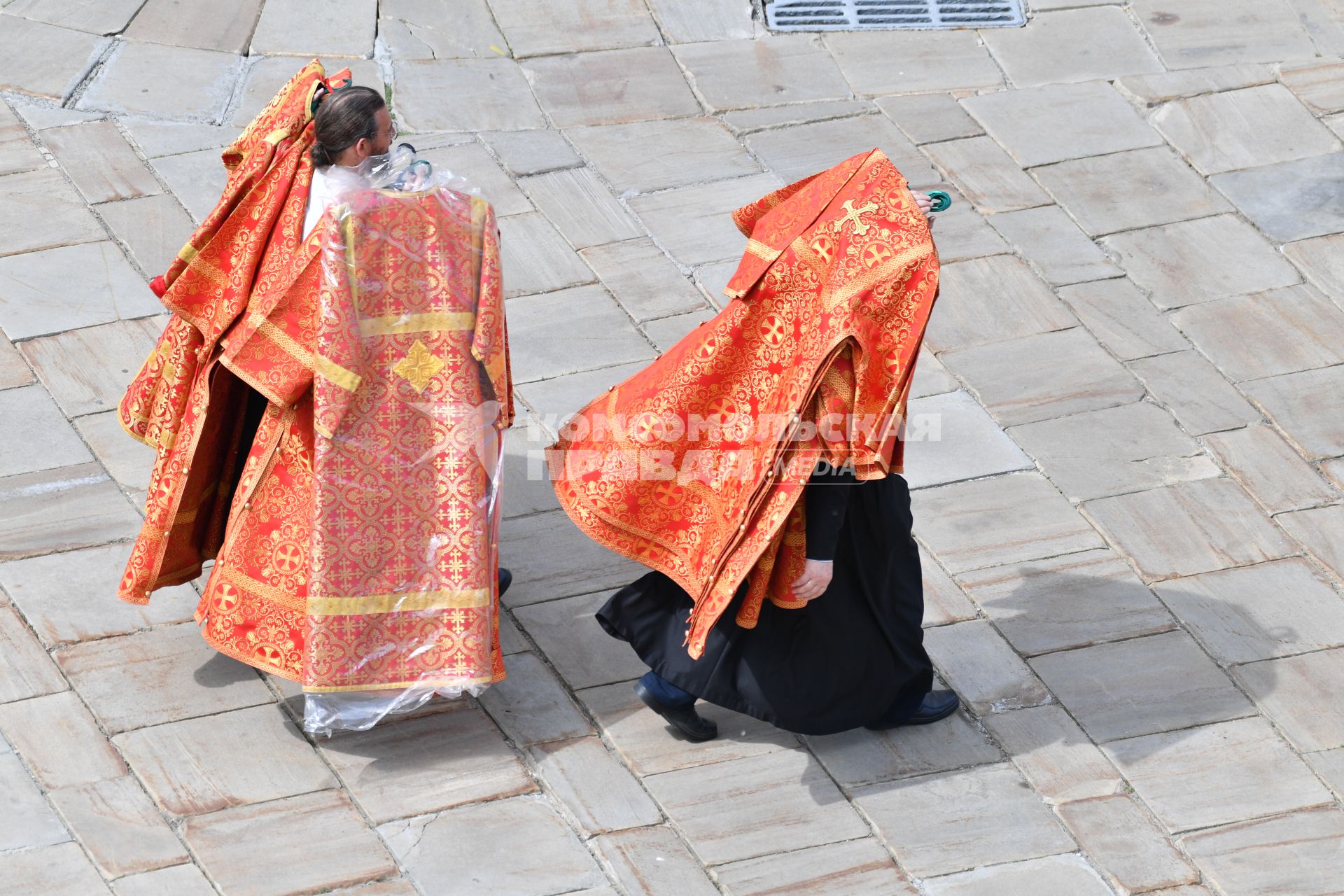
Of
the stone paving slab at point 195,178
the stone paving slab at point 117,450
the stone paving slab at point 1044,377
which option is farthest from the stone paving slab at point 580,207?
the stone paving slab at point 117,450

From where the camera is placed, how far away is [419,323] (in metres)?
3.85

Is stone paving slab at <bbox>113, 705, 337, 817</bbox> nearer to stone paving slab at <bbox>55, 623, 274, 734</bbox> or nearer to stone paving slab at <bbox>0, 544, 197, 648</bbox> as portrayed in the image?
stone paving slab at <bbox>55, 623, 274, 734</bbox>

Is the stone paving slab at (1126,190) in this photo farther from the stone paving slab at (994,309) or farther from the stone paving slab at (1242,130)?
the stone paving slab at (994,309)

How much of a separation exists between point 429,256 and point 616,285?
2179 millimetres

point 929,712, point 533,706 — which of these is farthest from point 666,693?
point 929,712

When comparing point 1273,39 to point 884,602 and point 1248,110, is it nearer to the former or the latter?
point 1248,110

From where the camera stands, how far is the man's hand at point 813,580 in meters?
3.81

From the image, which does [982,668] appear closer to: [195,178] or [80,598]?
[80,598]

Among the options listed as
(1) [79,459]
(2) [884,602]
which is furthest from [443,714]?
(1) [79,459]

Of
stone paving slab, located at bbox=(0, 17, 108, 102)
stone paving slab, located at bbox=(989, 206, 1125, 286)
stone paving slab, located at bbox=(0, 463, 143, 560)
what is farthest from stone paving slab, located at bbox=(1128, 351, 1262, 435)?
stone paving slab, located at bbox=(0, 17, 108, 102)

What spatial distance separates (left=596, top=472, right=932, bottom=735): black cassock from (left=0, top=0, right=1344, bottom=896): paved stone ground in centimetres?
24

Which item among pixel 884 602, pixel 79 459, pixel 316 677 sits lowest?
pixel 79 459

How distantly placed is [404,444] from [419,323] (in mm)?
299

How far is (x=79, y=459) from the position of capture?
5.02 m
